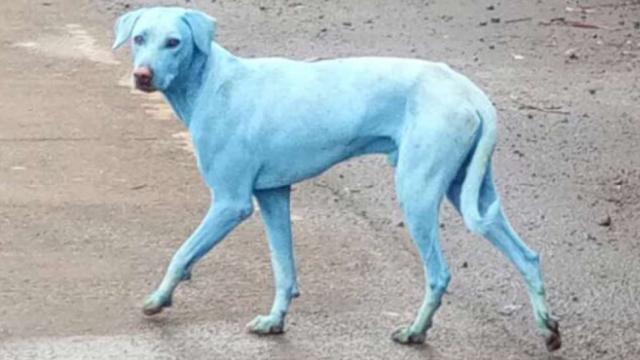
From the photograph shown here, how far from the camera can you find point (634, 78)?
11.0m

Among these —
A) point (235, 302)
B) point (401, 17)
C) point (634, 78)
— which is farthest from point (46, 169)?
point (401, 17)

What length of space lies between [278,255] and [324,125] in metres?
0.58

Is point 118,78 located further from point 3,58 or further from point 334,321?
point 334,321

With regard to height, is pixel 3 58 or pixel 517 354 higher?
pixel 517 354

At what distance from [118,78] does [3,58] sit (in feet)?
3.78

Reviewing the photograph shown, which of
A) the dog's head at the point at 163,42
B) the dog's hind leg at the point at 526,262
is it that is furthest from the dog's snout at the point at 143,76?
the dog's hind leg at the point at 526,262

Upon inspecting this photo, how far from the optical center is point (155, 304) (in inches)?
239

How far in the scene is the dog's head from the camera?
5648 millimetres

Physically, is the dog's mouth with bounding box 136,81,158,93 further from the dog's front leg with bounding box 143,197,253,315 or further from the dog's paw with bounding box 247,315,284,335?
the dog's paw with bounding box 247,315,284,335

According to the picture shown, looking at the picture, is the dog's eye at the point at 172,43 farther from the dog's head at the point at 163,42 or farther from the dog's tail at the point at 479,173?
the dog's tail at the point at 479,173

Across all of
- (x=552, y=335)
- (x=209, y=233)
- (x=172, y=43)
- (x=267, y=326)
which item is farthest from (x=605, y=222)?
(x=172, y=43)

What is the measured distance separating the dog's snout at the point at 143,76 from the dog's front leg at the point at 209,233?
49cm

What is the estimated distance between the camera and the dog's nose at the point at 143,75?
221 inches

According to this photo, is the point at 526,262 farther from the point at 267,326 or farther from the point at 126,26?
the point at 126,26
